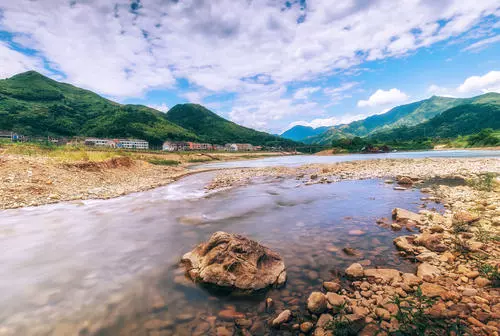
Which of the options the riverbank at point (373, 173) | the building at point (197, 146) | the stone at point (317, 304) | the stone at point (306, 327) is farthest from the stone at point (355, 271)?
the building at point (197, 146)

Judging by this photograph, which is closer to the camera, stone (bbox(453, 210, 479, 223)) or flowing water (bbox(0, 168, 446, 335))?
flowing water (bbox(0, 168, 446, 335))

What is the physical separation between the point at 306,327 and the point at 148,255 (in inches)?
233

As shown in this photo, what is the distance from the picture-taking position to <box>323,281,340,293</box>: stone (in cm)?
521

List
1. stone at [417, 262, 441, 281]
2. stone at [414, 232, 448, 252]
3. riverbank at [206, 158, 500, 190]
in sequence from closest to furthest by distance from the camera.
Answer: stone at [417, 262, 441, 281], stone at [414, 232, 448, 252], riverbank at [206, 158, 500, 190]

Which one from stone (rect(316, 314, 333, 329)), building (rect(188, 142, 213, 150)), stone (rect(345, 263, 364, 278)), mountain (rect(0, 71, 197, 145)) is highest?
mountain (rect(0, 71, 197, 145))

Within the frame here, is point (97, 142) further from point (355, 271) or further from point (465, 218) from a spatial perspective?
point (465, 218)

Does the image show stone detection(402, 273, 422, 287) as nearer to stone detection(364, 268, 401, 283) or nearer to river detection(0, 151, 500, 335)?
stone detection(364, 268, 401, 283)

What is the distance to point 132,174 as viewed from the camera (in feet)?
97.5

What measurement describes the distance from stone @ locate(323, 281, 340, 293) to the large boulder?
1016 mm

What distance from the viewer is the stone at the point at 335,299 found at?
4.62 m

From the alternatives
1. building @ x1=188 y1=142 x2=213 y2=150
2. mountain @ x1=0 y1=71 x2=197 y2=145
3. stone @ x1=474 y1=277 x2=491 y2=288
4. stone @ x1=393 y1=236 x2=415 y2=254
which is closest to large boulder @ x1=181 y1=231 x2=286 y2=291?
stone @ x1=393 y1=236 x2=415 y2=254

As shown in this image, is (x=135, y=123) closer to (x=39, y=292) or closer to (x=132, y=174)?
(x=132, y=174)

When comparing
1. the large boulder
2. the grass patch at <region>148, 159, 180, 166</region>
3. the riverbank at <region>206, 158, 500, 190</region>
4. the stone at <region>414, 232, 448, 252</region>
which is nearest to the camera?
the large boulder

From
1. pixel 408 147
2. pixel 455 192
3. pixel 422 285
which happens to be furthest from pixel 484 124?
pixel 422 285
